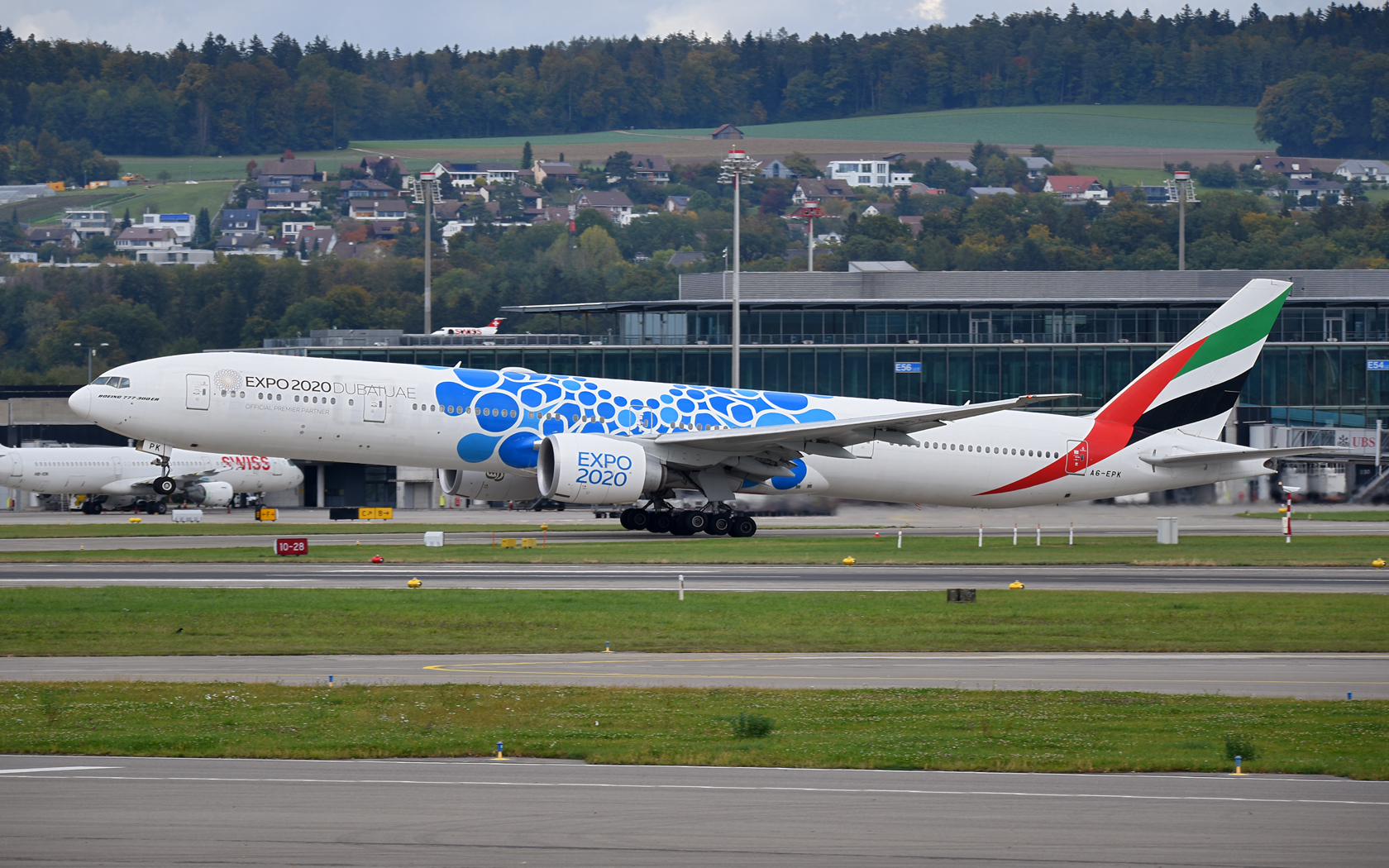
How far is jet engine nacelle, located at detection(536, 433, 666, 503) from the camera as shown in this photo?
132 feet

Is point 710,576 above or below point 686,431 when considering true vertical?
below

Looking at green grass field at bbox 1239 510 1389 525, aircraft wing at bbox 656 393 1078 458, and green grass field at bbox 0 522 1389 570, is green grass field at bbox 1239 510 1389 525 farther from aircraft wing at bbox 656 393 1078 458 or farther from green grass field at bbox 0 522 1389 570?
aircraft wing at bbox 656 393 1078 458

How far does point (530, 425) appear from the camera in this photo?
4188 centimetres

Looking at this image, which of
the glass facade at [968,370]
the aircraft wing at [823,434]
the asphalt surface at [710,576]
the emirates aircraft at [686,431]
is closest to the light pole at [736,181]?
the glass facade at [968,370]

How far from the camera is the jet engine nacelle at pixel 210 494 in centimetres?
7906

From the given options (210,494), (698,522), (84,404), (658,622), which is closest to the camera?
(658,622)

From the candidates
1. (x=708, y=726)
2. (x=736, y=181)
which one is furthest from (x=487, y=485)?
(x=736, y=181)

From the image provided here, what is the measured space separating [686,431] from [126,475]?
48.3m

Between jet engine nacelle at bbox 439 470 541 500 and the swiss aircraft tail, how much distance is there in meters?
18.8

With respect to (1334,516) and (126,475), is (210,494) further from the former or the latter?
(1334,516)

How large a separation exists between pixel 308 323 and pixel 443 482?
112m

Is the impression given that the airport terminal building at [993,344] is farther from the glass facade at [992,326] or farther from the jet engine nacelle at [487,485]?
the jet engine nacelle at [487,485]

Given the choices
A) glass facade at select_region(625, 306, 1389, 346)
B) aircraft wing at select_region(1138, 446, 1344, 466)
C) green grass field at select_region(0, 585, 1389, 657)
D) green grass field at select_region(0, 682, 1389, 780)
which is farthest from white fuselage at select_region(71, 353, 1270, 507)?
glass facade at select_region(625, 306, 1389, 346)

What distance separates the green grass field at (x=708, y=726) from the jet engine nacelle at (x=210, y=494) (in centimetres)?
6371
